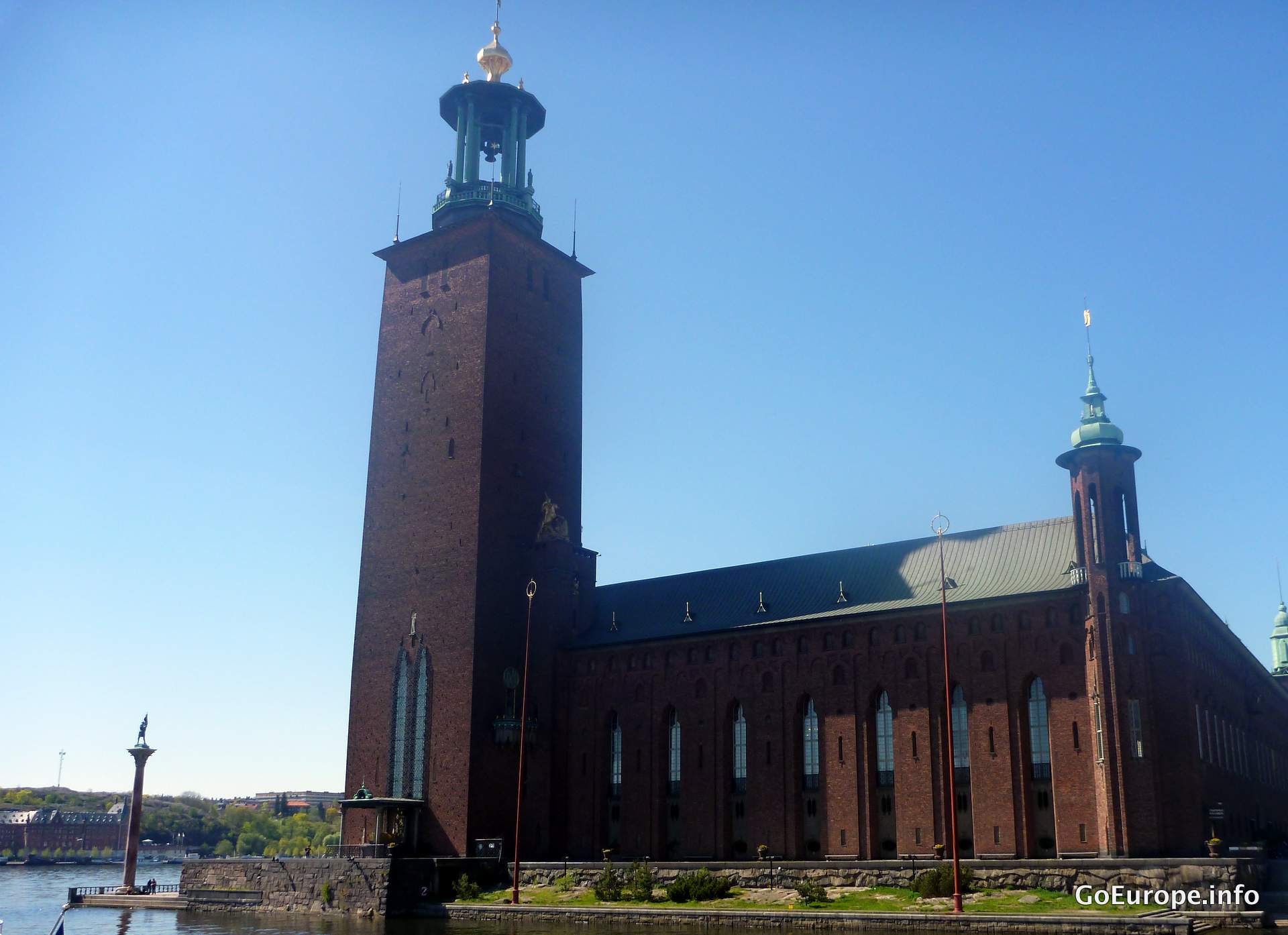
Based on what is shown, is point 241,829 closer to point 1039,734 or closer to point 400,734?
point 400,734

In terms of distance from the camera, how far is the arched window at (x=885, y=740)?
5206cm

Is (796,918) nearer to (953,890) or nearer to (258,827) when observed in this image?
(953,890)

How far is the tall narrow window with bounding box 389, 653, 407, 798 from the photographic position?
59.2 meters

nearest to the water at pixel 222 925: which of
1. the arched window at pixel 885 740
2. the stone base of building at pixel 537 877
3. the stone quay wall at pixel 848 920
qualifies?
the stone base of building at pixel 537 877

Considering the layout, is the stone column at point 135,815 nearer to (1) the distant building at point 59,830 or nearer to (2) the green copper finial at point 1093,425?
(2) the green copper finial at point 1093,425

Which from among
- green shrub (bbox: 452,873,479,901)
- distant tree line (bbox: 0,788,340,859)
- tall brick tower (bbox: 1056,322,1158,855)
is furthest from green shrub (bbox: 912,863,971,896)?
distant tree line (bbox: 0,788,340,859)

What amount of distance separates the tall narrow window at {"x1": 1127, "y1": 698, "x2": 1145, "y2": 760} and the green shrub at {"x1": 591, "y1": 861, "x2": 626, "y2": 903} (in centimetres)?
2011

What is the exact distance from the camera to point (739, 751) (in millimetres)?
56906

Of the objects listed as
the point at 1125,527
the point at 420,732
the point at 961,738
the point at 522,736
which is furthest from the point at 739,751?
the point at 1125,527

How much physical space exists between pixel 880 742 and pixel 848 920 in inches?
575

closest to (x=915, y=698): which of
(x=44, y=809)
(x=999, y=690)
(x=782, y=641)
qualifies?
(x=999, y=690)

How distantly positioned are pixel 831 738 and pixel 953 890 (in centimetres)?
1473

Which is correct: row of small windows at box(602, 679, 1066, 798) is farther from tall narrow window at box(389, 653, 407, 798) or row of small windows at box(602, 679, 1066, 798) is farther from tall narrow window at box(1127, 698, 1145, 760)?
tall narrow window at box(389, 653, 407, 798)

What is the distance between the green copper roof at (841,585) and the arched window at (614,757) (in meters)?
4.11
